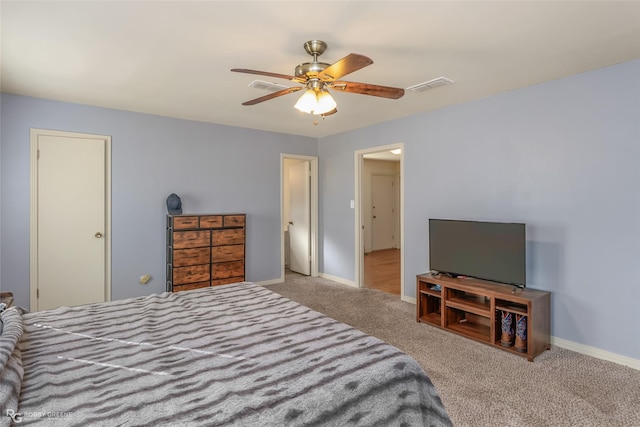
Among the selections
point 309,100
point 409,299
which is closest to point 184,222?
point 309,100

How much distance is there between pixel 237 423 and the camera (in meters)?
1.06

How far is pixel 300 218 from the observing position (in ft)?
20.0

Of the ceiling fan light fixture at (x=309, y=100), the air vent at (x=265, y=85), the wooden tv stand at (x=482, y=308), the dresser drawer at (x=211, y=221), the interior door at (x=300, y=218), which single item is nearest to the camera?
the ceiling fan light fixture at (x=309, y=100)

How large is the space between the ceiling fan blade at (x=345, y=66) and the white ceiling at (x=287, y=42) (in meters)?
0.29

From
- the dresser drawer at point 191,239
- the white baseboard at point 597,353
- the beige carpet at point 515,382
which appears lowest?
the beige carpet at point 515,382

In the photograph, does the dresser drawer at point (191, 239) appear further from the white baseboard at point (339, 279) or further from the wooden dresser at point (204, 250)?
the white baseboard at point (339, 279)

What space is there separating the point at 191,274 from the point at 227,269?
463mm

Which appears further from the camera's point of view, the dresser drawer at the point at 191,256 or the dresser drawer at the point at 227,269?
the dresser drawer at the point at 227,269

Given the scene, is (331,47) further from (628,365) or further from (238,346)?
(628,365)

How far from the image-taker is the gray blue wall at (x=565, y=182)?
2.67 m

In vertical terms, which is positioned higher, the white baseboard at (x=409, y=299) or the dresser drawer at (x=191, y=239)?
the dresser drawer at (x=191, y=239)

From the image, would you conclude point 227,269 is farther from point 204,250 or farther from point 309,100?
point 309,100

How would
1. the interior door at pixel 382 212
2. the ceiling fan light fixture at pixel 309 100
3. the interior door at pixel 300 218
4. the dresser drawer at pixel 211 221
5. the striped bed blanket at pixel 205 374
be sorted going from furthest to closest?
the interior door at pixel 382 212 < the interior door at pixel 300 218 < the dresser drawer at pixel 211 221 < the ceiling fan light fixture at pixel 309 100 < the striped bed blanket at pixel 205 374

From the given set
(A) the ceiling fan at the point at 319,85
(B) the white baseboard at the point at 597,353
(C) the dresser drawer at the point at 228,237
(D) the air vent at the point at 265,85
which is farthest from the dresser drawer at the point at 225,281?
(B) the white baseboard at the point at 597,353
